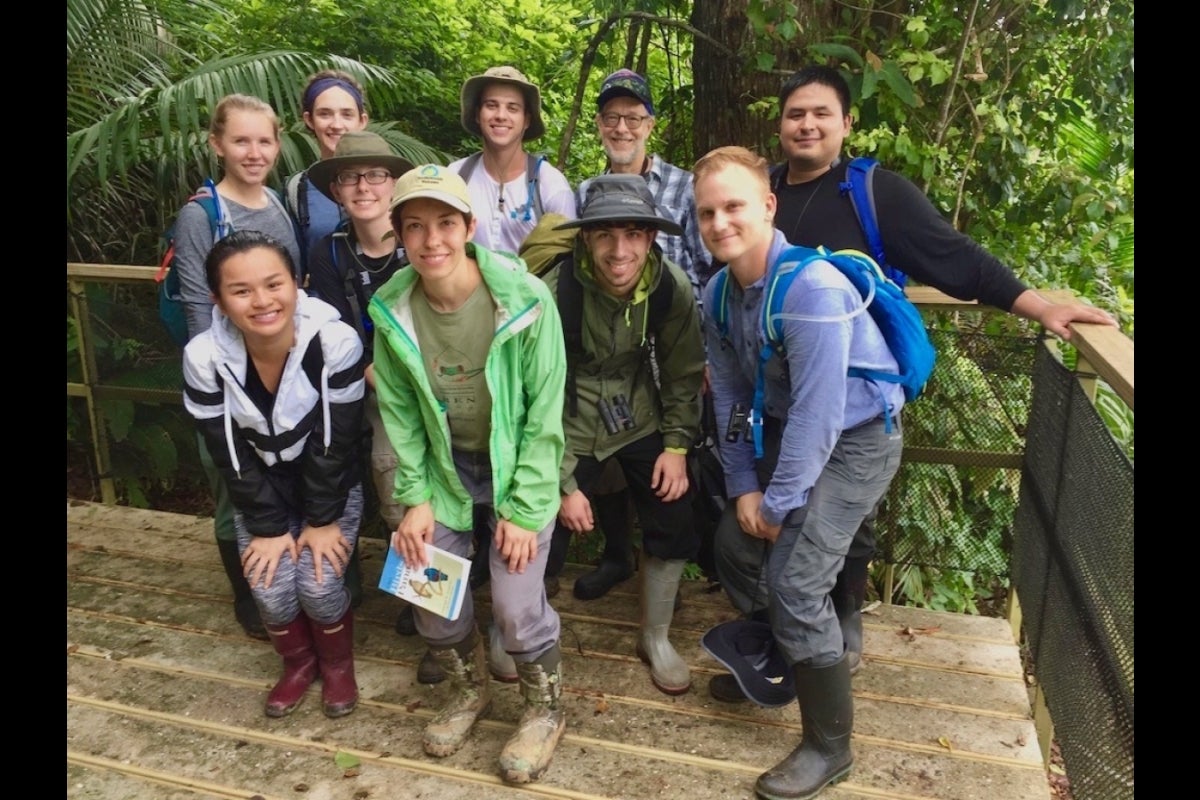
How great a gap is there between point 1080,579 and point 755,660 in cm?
99

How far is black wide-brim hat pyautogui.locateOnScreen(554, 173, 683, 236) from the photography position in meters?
2.50

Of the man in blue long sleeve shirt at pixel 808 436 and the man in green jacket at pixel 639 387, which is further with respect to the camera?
the man in green jacket at pixel 639 387

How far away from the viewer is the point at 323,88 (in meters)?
3.24

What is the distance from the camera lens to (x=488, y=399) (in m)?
2.58

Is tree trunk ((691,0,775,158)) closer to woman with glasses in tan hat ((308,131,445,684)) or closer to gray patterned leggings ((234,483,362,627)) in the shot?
woman with glasses in tan hat ((308,131,445,684))

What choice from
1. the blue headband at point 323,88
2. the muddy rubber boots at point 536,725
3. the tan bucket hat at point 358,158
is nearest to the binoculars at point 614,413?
the muddy rubber boots at point 536,725

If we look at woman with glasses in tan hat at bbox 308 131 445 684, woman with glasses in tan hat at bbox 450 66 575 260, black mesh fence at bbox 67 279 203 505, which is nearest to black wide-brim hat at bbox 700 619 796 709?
woman with glasses in tan hat at bbox 308 131 445 684

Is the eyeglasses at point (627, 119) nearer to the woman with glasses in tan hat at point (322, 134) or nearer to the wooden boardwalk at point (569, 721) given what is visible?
the woman with glasses in tan hat at point (322, 134)

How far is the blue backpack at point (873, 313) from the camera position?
2.29 m

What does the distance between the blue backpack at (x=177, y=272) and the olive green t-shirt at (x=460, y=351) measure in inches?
34.2

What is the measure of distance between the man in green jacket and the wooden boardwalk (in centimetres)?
29

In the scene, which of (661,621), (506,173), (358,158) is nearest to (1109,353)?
(661,621)

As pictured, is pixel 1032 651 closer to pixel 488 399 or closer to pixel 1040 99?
pixel 488 399

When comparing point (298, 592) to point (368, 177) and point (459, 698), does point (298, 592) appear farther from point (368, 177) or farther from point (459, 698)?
point (368, 177)
